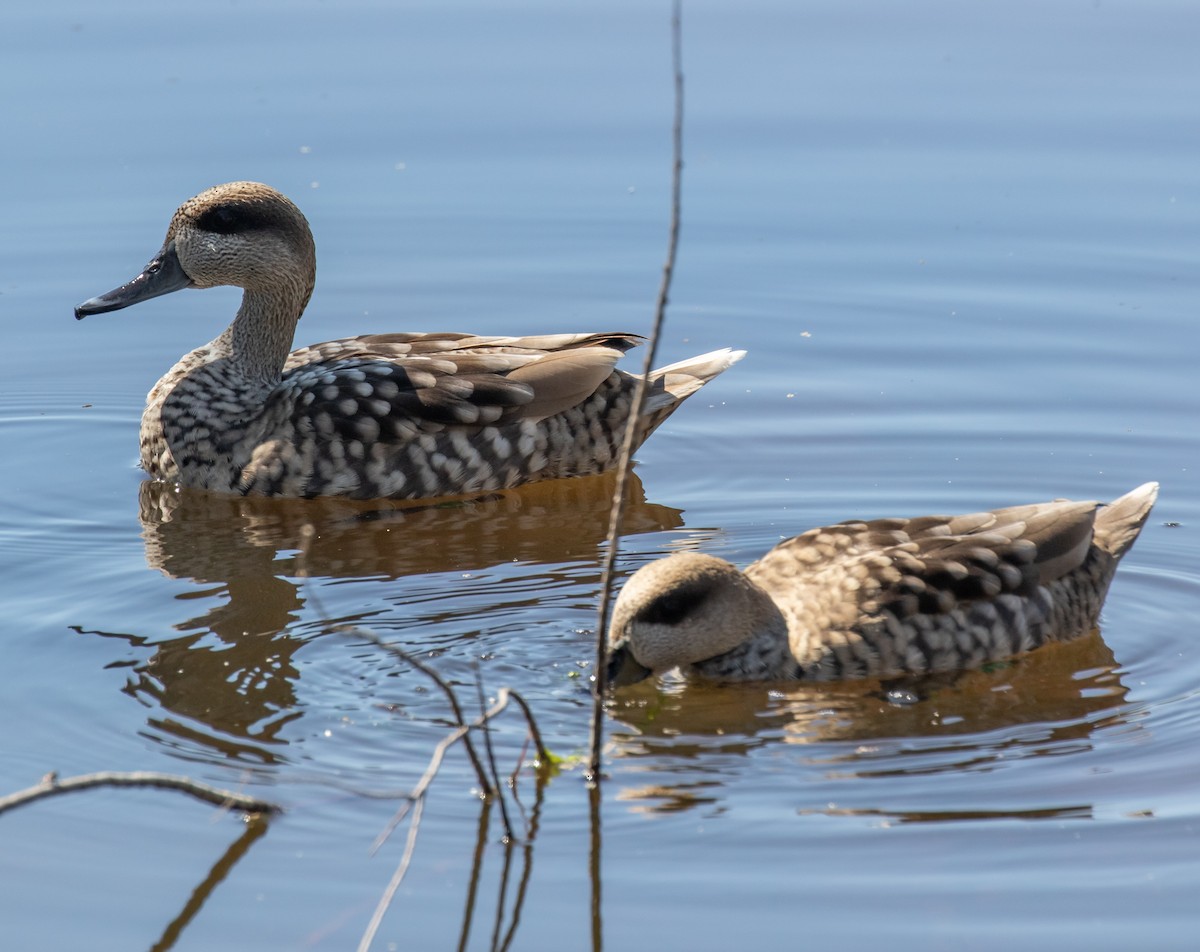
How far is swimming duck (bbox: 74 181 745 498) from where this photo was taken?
10.2 meters

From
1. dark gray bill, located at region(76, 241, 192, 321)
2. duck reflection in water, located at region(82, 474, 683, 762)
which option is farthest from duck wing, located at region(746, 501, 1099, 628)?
dark gray bill, located at region(76, 241, 192, 321)

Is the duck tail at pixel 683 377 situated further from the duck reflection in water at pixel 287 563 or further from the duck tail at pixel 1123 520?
the duck tail at pixel 1123 520

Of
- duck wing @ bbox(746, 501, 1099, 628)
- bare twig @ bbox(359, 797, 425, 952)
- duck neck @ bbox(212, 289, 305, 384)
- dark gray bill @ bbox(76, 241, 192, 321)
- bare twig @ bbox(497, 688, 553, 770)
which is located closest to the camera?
bare twig @ bbox(359, 797, 425, 952)

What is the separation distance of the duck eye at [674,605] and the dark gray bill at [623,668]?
15cm

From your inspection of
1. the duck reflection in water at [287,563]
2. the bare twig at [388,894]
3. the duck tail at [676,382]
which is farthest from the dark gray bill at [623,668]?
the duck tail at [676,382]

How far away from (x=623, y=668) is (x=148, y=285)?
491 cm

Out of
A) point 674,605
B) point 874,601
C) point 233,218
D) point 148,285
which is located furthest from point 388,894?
point 148,285

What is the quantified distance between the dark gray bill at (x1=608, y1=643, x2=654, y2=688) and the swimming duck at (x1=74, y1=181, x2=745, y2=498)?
9.99ft

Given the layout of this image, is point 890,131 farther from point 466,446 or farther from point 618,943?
point 618,943

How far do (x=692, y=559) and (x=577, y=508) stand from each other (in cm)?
287

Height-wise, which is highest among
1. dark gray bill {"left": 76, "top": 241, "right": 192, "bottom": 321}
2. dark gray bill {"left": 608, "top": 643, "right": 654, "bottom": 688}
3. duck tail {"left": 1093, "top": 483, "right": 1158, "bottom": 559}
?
dark gray bill {"left": 76, "top": 241, "right": 192, "bottom": 321}

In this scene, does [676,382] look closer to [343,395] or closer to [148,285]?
[343,395]

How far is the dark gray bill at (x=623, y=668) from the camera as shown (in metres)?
7.41

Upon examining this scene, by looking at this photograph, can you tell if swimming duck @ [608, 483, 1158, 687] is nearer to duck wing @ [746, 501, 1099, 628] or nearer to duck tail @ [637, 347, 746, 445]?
duck wing @ [746, 501, 1099, 628]
